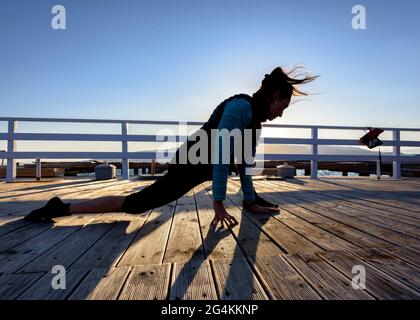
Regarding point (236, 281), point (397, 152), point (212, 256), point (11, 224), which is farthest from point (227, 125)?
point (397, 152)

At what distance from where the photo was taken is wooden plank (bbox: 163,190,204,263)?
4.49ft

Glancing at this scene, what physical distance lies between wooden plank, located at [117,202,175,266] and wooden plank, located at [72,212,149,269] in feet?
0.13

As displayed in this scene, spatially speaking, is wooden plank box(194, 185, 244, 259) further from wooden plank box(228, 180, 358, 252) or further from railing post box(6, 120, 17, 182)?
railing post box(6, 120, 17, 182)

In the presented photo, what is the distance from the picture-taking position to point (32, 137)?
634 cm

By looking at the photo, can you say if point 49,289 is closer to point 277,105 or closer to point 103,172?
point 277,105

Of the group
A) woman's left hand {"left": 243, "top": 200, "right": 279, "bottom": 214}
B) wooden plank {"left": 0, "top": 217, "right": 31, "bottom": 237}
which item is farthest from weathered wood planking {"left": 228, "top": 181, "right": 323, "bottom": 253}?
wooden plank {"left": 0, "top": 217, "right": 31, "bottom": 237}

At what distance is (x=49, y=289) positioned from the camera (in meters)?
1.01

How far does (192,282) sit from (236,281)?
18 cm

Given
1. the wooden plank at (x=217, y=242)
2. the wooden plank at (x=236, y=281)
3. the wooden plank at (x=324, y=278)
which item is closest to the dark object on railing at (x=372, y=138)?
the wooden plank at (x=217, y=242)

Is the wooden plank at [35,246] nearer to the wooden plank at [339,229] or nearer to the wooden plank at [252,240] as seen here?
the wooden plank at [252,240]

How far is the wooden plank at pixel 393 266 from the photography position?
1064mm

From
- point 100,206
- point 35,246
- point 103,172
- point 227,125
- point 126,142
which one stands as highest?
point 126,142

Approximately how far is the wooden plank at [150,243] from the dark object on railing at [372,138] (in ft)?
24.7
